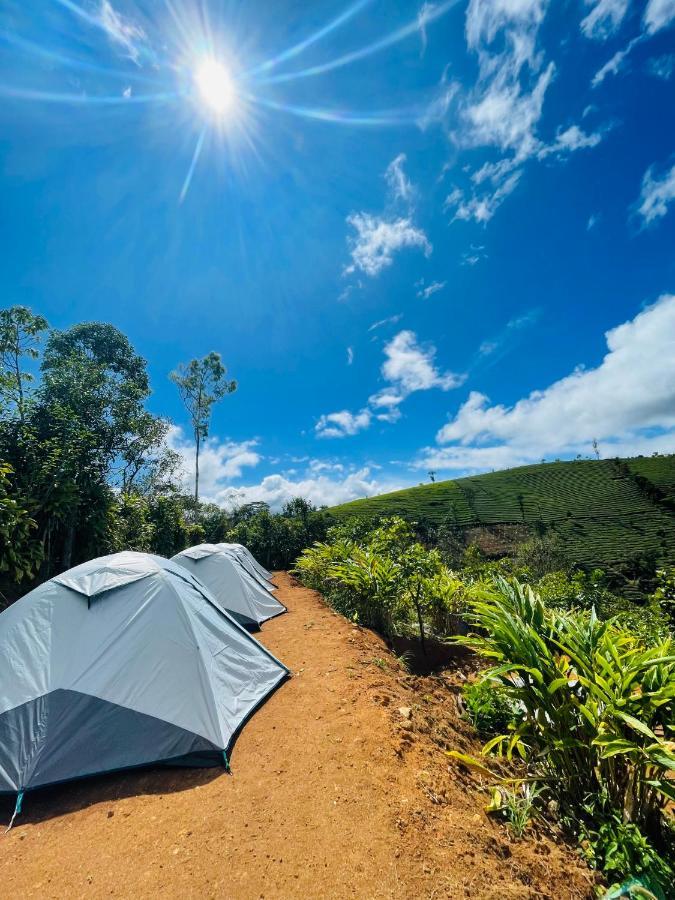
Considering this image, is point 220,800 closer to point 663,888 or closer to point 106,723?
point 106,723

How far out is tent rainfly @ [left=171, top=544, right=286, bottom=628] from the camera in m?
7.73

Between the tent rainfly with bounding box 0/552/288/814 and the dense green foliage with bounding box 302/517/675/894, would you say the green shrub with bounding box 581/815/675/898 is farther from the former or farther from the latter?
the tent rainfly with bounding box 0/552/288/814

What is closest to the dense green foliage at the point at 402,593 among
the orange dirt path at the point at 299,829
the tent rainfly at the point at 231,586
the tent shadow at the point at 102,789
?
the tent rainfly at the point at 231,586

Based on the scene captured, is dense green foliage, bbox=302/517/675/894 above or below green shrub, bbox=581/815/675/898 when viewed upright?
above

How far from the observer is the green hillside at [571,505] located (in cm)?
3578

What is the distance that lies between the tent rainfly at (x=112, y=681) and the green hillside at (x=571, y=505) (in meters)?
37.7

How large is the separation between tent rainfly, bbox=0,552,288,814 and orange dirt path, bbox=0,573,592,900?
23 centimetres

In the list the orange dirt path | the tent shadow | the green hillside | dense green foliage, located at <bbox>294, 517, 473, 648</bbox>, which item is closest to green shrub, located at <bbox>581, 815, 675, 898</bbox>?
the orange dirt path

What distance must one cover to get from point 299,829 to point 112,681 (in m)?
2.12

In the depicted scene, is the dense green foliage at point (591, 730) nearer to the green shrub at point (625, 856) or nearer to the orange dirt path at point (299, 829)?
the green shrub at point (625, 856)

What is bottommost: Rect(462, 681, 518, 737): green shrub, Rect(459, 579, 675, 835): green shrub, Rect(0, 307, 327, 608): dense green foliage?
Rect(462, 681, 518, 737): green shrub

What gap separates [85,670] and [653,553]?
Answer: 43.4 meters

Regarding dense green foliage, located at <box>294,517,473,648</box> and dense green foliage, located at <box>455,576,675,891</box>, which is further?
dense green foliage, located at <box>294,517,473,648</box>

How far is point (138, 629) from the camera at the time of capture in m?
3.64
